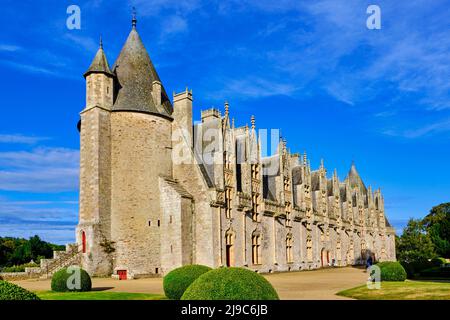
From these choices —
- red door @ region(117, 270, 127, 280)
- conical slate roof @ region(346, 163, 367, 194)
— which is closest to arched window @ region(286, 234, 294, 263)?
red door @ region(117, 270, 127, 280)

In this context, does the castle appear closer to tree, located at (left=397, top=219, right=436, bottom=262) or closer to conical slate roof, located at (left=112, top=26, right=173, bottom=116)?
conical slate roof, located at (left=112, top=26, right=173, bottom=116)

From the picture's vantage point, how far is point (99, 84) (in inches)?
1288

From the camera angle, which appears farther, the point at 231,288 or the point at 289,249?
the point at 289,249

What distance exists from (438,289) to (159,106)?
77.6 feet

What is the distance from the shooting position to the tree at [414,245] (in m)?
60.2

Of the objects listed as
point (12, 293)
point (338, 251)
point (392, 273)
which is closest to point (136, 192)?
point (392, 273)

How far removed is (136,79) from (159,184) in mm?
8326

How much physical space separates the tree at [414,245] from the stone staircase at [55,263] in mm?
44326

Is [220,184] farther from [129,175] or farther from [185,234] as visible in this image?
[129,175]

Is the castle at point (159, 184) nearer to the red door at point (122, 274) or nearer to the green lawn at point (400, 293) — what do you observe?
the red door at point (122, 274)

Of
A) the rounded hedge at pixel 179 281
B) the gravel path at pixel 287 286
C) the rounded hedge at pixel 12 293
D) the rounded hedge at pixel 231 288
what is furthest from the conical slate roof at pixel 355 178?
the rounded hedge at pixel 12 293

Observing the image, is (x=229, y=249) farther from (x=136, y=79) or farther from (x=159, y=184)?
(x=136, y=79)

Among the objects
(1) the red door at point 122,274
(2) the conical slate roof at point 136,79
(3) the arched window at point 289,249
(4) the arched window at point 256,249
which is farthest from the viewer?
(3) the arched window at point 289,249
